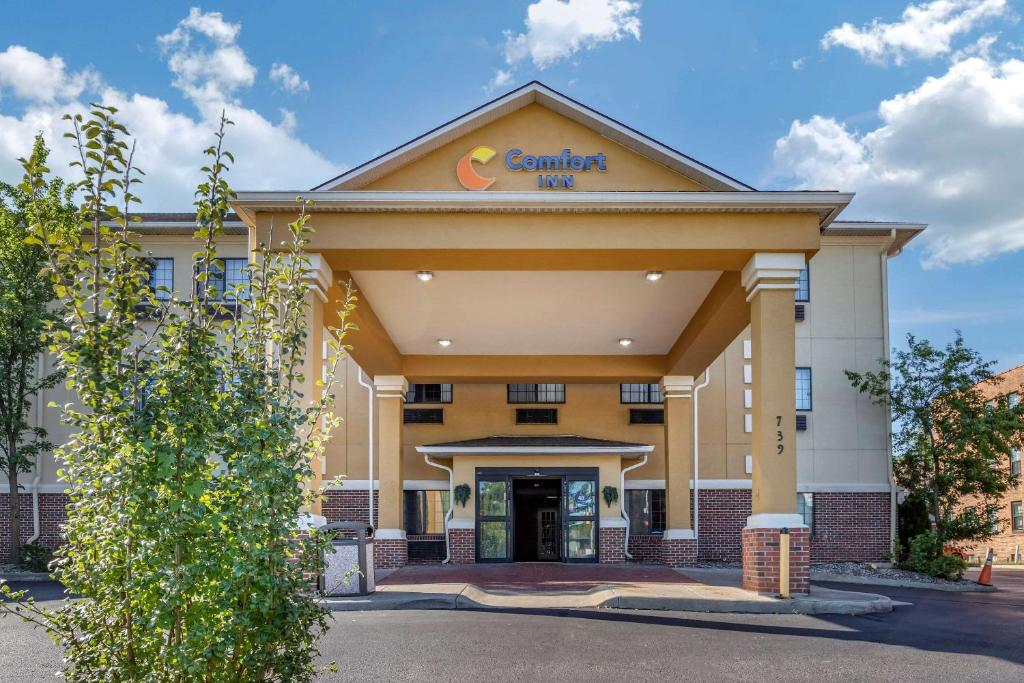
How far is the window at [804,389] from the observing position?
2642 centimetres

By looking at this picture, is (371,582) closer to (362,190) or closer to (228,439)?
(362,190)

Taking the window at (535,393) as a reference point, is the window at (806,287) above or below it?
above

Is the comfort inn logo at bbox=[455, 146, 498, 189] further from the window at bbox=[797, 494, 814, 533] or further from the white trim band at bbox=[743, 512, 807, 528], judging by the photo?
the window at bbox=[797, 494, 814, 533]

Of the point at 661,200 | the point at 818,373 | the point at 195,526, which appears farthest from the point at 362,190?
the point at 818,373

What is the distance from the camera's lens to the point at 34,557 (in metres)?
23.7

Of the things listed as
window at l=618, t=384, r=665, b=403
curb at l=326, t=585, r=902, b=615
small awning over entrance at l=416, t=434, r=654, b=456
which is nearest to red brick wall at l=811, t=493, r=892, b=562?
window at l=618, t=384, r=665, b=403

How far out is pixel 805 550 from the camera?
13.3m

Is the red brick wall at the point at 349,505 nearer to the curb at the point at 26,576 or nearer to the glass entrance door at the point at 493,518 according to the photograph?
the glass entrance door at the point at 493,518

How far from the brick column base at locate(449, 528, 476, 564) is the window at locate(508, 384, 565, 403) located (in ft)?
13.1

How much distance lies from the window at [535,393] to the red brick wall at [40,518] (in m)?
12.0

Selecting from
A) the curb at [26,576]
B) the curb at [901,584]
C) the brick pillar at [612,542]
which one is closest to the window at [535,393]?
the brick pillar at [612,542]

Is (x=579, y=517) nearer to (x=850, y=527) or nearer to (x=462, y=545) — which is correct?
(x=462, y=545)

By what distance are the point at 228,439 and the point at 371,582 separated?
10260mm

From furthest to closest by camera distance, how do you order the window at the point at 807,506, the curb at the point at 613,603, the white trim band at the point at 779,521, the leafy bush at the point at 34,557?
the window at the point at 807,506
the leafy bush at the point at 34,557
the white trim band at the point at 779,521
the curb at the point at 613,603
